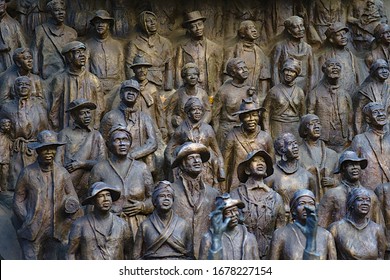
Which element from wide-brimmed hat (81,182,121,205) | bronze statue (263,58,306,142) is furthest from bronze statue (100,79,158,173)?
wide-brimmed hat (81,182,121,205)

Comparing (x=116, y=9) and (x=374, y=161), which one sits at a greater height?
(x=116, y=9)

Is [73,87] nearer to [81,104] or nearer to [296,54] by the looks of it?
[81,104]

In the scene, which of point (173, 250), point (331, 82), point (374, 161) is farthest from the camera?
point (331, 82)

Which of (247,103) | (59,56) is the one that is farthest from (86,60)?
(247,103)

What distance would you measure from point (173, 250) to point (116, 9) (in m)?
6.16

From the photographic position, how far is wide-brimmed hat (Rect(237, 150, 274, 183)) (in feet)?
91.9

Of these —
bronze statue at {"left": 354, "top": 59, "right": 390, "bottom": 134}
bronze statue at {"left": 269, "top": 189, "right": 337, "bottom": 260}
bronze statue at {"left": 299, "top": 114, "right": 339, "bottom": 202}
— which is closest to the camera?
bronze statue at {"left": 269, "top": 189, "right": 337, "bottom": 260}

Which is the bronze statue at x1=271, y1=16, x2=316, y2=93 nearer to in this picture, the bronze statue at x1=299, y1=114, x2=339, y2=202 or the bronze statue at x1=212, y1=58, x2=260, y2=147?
the bronze statue at x1=212, y1=58, x2=260, y2=147

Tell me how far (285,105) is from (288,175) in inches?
93.6

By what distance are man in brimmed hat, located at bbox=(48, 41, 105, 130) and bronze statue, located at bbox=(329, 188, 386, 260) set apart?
4.50m

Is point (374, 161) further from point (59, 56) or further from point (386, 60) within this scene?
point (59, 56)

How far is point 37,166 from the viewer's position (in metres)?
28.2

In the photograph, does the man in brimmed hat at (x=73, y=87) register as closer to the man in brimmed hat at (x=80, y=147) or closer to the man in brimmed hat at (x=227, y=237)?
the man in brimmed hat at (x=80, y=147)

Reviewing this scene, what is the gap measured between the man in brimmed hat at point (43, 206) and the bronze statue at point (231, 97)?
128 inches
